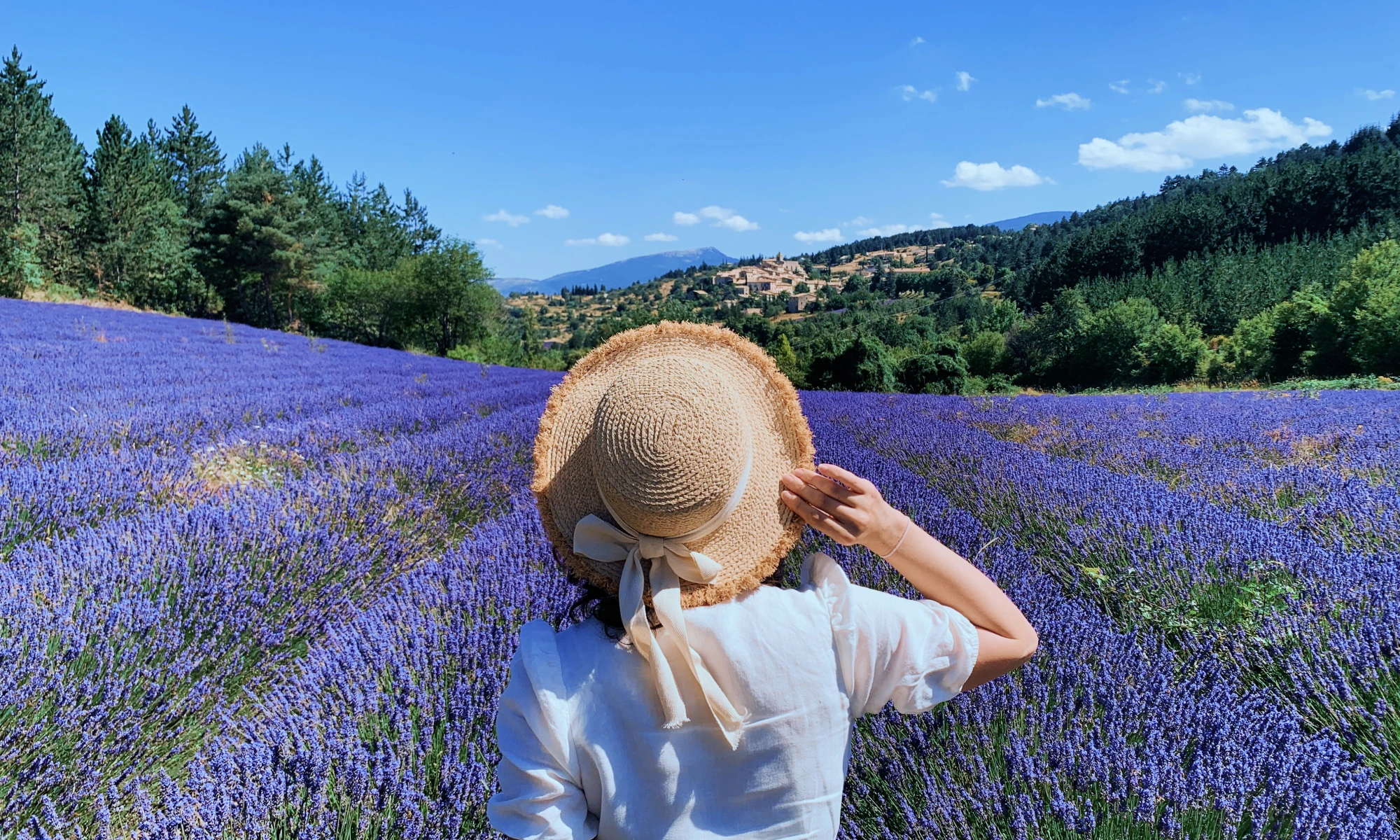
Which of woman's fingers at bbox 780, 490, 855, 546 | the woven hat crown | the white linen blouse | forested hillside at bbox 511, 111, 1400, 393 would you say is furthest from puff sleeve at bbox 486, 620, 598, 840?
forested hillside at bbox 511, 111, 1400, 393

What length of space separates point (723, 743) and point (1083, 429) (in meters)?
5.44

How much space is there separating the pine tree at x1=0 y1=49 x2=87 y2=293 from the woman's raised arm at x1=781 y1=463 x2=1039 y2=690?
32.6 meters

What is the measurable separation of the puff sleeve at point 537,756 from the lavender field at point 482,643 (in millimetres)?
662

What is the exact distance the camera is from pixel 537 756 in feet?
2.18

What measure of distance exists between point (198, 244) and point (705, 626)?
39.4 meters

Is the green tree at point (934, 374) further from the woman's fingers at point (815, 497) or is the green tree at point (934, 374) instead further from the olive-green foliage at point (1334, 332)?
the woman's fingers at point (815, 497)

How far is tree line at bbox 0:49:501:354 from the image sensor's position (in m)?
23.2

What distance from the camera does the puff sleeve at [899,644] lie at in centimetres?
73

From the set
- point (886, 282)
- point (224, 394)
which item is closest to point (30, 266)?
point (224, 394)

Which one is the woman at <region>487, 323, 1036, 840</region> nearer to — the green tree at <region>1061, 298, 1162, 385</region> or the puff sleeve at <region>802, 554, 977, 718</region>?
the puff sleeve at <region>802, 554, 977, 718</region>

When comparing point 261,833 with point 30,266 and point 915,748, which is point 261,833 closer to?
point 915,748

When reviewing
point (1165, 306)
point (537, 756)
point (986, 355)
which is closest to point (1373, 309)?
point (986, 355)

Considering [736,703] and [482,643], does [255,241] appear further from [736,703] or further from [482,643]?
[736,703]

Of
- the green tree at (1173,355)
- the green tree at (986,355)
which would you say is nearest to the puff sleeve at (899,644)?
the green tree at (1173,355)
